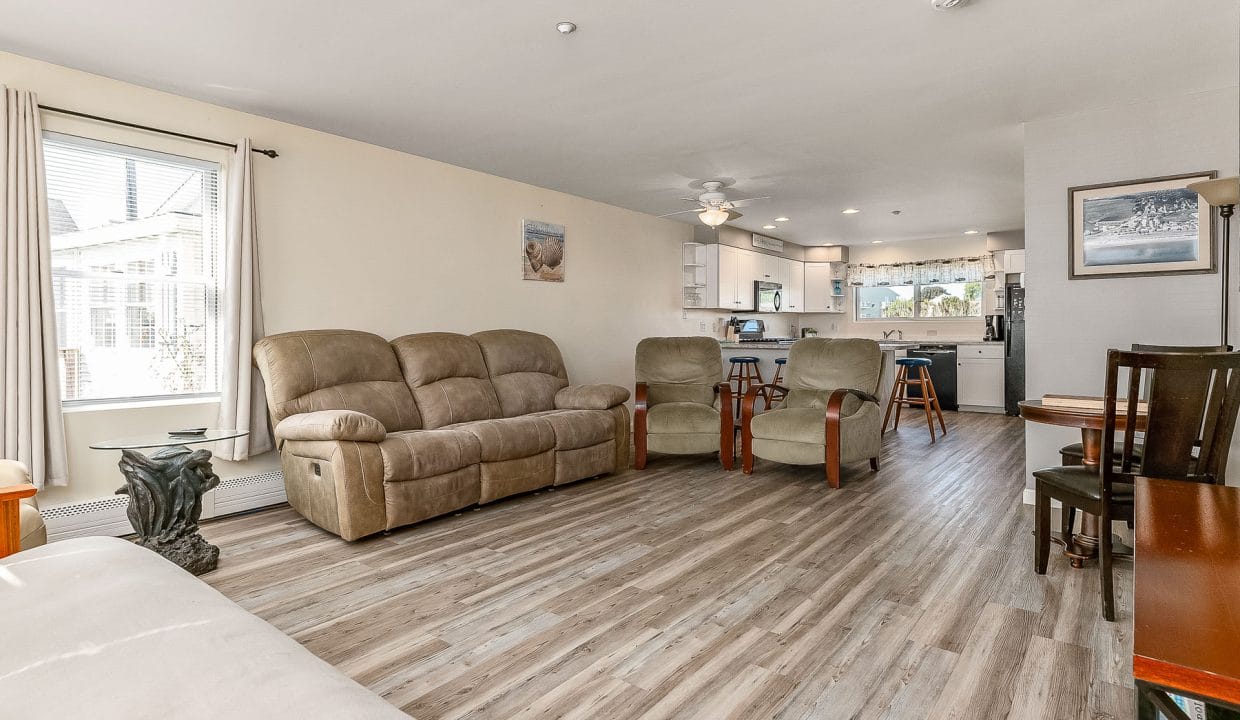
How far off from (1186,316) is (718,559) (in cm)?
314

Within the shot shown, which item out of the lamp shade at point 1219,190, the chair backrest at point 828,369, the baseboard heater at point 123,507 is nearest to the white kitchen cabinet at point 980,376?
the chair backrest at point 828,369

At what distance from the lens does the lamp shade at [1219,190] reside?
3.01m

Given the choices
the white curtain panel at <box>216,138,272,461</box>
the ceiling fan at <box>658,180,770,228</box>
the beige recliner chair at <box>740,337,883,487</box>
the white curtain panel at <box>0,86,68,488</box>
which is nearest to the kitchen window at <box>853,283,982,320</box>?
the ceiling fan at <box>658,180,770,228</box>

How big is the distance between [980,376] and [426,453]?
749cm

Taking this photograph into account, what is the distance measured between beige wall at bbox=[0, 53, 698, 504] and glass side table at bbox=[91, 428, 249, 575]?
0.75 metres

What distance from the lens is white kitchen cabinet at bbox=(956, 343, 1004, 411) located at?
316 inches

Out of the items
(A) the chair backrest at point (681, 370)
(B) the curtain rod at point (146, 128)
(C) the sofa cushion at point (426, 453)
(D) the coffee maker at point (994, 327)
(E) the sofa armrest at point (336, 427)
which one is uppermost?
(B) the curtain rod at point (146, 128)

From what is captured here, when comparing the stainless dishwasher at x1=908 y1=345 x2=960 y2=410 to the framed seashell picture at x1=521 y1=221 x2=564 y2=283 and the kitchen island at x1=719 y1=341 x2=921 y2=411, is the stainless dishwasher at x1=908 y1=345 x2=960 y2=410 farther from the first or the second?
the framed seashell picture at x1=521 y1=221 x2=564 y2=283

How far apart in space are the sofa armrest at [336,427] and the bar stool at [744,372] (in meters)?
4.61

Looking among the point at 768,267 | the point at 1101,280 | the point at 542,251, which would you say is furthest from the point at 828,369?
the point at 768,267

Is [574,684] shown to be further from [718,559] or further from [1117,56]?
[1117,56]

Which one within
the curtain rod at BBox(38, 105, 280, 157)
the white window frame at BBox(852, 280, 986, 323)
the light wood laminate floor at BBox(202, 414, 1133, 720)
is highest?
the curtain rod at BBox(38, 105, 280, 157)

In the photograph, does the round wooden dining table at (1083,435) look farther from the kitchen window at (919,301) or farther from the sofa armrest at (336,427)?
the kitchen window at (919,301)

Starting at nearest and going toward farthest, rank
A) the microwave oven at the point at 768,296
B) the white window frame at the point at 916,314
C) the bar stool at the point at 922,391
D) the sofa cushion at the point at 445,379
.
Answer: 1. the sofa cushion at the point at 445,379
2. the bar stool at the point at 922,391
3. the microwave oven at the point at 768,296
4. the white window frame at the point at 916,314
